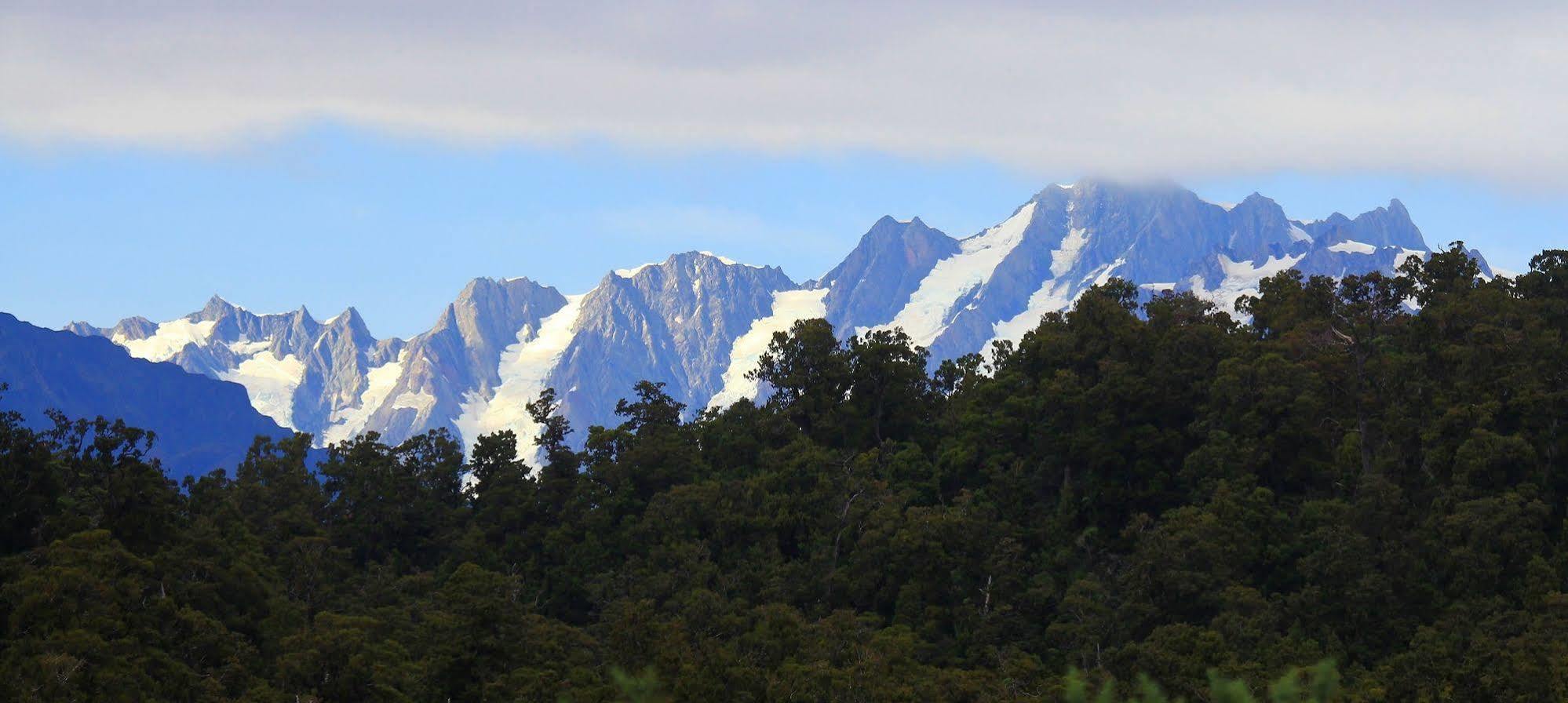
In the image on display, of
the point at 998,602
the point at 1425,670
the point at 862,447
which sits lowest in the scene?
the point at 1425,670

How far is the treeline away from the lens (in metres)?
46.7

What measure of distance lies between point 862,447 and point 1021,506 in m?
14.9

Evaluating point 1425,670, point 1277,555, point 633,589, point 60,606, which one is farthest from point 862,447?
point 60,606

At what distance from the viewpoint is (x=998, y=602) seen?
59.5m

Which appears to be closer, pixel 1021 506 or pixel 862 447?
pixel 1021 506

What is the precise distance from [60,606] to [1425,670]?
36.5 m

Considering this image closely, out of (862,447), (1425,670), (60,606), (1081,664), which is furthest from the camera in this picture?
(862,447)

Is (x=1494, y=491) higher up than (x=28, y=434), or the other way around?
(x=28, y=434)

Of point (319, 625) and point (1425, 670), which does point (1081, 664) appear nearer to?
point (1425, 670)

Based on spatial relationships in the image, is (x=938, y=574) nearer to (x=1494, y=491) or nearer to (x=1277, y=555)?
(x=1277, y=555)

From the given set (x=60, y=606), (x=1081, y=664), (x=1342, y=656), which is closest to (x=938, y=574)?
(x=1081, y=664)

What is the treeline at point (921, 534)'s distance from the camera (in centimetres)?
4669

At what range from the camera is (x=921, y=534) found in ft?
205

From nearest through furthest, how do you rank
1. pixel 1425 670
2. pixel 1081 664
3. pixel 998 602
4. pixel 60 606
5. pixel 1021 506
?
pixel 60 606, pixel 1425 670, pixel 1081 664, pixel 998 602, pixel 1021 506
